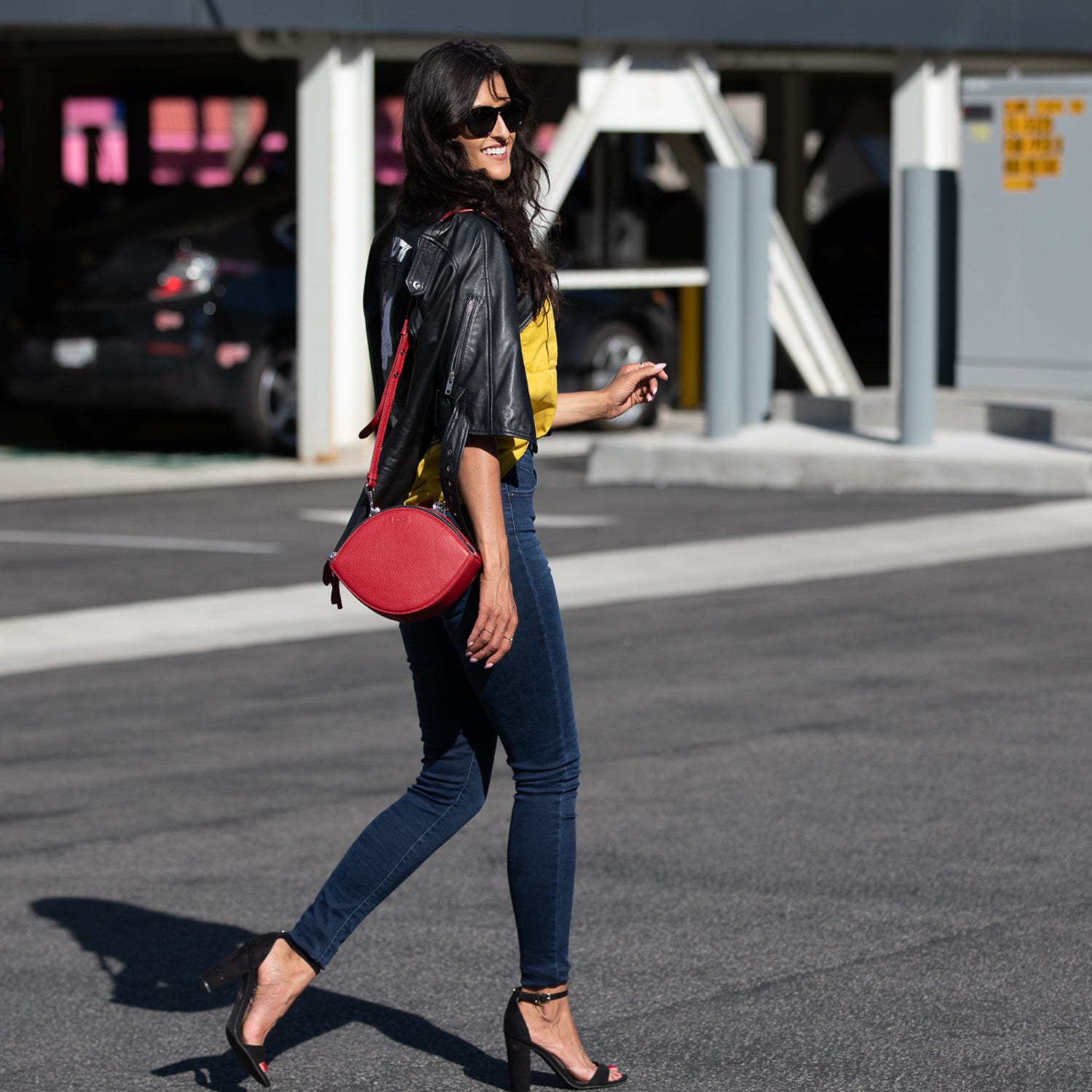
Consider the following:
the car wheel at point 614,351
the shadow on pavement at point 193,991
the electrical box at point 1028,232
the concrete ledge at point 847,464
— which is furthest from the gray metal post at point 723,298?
the shadow on pavement at point 193,991

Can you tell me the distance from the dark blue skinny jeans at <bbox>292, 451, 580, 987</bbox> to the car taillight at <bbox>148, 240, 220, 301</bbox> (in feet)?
36.4

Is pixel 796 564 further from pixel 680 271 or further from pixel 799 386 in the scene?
pixel 799 386

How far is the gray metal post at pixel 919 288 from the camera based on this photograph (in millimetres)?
13344

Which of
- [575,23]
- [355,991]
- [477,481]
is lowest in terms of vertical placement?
[355,991]

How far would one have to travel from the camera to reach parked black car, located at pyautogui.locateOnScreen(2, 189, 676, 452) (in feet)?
48.8

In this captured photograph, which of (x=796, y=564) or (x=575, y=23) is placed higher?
(x=575, y=23)

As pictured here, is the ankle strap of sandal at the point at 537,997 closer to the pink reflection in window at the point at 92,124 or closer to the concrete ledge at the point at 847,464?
the concrete ledge at the point at 847,464

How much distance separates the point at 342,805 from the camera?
6223mm

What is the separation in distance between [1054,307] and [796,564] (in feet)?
14.6

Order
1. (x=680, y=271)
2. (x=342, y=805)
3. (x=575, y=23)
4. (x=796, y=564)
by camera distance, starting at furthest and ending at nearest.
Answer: (x=680, y=271), (x=575, y=23), (x=796, y=564), (x=342, y=805)

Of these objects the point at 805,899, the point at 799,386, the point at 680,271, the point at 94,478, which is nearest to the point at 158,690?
the point at 805,899

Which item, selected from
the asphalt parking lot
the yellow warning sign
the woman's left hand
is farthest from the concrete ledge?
the woman's left hand

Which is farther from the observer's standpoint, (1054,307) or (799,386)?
(799,386)

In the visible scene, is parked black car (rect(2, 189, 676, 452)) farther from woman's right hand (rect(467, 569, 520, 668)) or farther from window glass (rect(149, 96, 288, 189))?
window glass (rect(149, 96, 288, 189))
